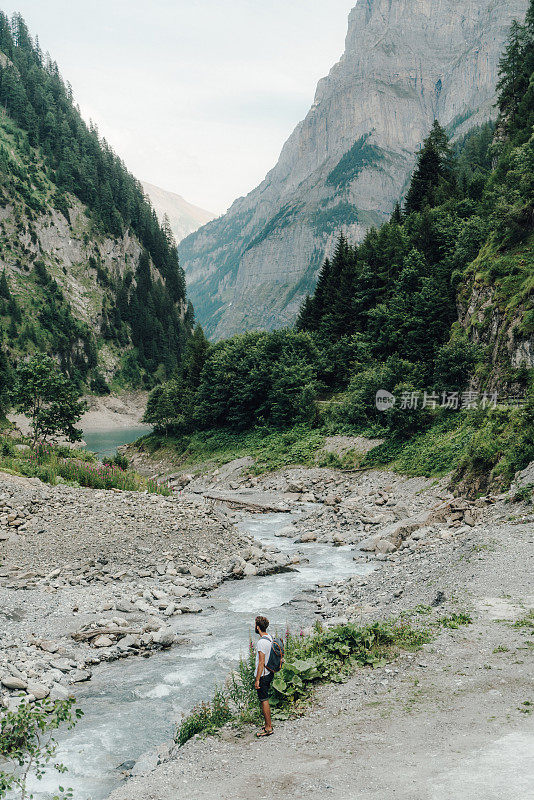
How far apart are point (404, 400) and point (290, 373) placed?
62.1 feet

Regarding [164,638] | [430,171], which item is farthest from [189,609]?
[430,171]

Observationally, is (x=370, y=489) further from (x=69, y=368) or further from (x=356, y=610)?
(x=69, y=368)

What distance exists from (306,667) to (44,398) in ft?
110

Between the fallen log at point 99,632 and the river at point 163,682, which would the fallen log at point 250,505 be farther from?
the fallen log at point 99,632

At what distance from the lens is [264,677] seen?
29.5 ft

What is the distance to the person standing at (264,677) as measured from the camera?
865cm

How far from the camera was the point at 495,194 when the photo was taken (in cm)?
4753

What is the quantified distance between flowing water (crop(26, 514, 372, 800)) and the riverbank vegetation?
106 centimetres

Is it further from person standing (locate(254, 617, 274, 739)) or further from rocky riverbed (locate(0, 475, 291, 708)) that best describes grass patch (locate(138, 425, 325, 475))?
person standing (locate(254, 617, 274, 739))

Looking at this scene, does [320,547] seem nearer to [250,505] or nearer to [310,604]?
[310,604]

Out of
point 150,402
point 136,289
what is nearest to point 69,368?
point 136,289

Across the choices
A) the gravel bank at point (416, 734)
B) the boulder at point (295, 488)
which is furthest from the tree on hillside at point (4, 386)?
the gravel bank at point (416, 734)

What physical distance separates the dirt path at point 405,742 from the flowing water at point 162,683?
5.44 ft

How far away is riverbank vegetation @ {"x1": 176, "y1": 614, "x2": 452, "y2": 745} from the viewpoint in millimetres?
9297
